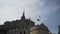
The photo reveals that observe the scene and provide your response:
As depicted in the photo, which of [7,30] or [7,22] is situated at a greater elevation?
[7,22]

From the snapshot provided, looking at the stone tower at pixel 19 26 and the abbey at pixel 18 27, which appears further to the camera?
the stone tower at pixel 19 26

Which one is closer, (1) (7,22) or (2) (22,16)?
(1) (7,22)

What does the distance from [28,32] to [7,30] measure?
8.65 m

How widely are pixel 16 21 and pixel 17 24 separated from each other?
126 cm

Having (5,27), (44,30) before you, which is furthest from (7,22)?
(44,30)

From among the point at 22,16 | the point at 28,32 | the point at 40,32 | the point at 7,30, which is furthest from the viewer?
the point at 22,16

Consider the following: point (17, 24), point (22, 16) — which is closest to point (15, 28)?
point (17, 24)

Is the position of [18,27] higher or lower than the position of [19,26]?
lower

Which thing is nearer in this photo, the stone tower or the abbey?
Result: the abbey

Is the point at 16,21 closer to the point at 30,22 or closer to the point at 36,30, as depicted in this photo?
the point at 30,22

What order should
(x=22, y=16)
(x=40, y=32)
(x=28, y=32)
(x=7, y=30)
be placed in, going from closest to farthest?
(x=40, y=32) < (x=28, y=32) < (x=7, y=30) < (x=22, y=16)

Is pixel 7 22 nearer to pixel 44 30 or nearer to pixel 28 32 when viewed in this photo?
pixel 28 32

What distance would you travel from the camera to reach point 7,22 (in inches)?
1889

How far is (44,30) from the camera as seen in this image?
128 ft
